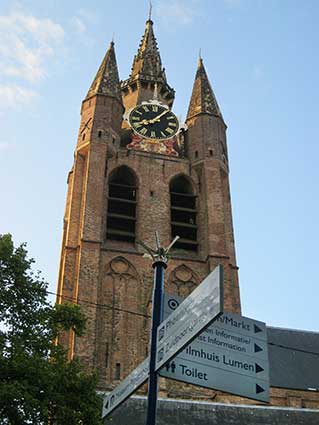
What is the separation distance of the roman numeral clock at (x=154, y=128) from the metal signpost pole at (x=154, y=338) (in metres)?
23.4

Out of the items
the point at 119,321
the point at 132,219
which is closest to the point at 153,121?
the point at 132,219

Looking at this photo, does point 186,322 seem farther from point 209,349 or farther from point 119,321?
point 119,321

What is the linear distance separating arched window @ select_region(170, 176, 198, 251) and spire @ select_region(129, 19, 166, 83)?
993 cm

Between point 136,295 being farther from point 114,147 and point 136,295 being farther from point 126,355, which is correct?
point 114,147

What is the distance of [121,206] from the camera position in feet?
96.5

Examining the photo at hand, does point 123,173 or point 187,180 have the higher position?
point 123,173

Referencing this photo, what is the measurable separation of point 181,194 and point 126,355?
8.80m

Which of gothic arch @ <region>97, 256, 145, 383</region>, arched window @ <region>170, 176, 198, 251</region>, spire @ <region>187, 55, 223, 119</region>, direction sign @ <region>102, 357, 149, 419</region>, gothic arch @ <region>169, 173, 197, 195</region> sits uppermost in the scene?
spire @ <region>187, 55, 223, 119</region>

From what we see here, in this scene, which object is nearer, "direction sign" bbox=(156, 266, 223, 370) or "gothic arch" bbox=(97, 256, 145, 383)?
"direction sign" bbox=(156, 266, 223, 370)

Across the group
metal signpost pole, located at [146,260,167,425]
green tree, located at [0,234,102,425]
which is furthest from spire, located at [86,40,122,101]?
metal signpost pole, located at [146,260,167,425]

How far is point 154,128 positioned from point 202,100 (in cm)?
326

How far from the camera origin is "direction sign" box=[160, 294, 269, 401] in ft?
23.1

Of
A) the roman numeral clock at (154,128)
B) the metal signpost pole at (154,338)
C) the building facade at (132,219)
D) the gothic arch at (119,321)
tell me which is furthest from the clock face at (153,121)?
the metal signpost pole at (154,338)

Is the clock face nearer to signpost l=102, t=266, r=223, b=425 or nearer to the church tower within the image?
the church tower
